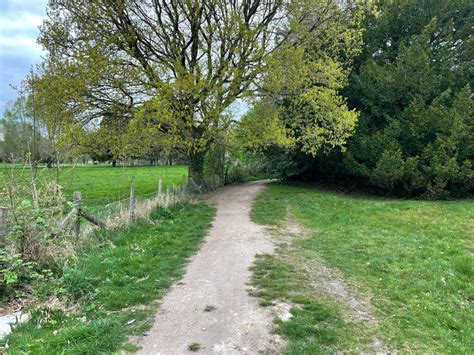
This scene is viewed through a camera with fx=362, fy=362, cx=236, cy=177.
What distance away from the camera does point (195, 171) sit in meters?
19.6

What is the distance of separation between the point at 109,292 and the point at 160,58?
13381 millimetres

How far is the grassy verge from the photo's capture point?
4316 mm

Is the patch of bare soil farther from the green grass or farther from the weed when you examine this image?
the weed

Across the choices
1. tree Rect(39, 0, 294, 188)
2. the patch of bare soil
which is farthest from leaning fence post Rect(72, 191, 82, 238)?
tree Rect(39, 0, 294, 188)

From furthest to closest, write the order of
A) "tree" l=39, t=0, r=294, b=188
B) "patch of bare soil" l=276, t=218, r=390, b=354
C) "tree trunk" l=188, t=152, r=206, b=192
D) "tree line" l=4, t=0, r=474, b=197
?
1. "tree trunk" l=188, t=152, r=206, b=192
2. "tree line" l=4, t=0, r=474, b=197
3. "tree" l=39, t=0, r=294, b=188
4. "patch of bare soil" l=276, t=218, r=390, b=354

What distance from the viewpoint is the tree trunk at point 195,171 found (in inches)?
750

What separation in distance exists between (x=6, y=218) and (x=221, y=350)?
14.6ft

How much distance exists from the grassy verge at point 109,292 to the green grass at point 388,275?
6.16ft

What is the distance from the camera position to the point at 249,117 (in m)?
17.9

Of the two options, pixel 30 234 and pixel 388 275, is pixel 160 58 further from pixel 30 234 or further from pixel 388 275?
pixel 388 275

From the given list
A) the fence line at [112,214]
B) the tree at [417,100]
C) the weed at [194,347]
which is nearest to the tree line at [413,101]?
the tree at [417,100]

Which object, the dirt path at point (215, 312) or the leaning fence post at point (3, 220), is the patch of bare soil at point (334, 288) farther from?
the leaning fence post at point (3, 220)

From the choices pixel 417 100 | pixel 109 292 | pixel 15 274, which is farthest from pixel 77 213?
pixel 417 100

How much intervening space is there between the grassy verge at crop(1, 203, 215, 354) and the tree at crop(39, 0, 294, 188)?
22.9 ft
